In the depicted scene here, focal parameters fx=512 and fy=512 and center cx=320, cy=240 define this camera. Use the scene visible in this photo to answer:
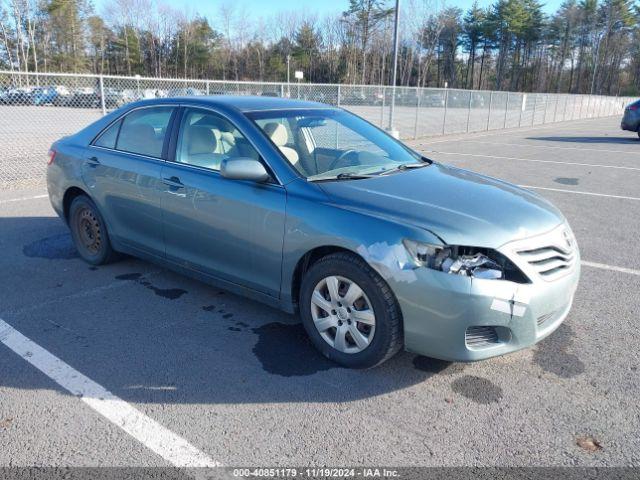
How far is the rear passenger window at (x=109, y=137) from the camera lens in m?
4.62

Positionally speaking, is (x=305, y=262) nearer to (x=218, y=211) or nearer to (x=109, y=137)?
(x=218, y=211)

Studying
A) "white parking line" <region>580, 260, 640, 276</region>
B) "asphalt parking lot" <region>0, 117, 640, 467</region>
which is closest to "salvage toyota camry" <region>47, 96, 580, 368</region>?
"asphalt parking lot" <region>0, 117, 640, 467</region>

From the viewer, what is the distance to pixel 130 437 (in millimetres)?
2543

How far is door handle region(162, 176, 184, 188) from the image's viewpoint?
12.7 feet

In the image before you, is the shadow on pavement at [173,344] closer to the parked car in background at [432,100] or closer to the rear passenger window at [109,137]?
the rear passenger window at [109,137]

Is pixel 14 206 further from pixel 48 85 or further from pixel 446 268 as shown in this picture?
pixel 446 268

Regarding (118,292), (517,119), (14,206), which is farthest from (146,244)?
(517,119)

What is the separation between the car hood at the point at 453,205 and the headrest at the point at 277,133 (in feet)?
1.85

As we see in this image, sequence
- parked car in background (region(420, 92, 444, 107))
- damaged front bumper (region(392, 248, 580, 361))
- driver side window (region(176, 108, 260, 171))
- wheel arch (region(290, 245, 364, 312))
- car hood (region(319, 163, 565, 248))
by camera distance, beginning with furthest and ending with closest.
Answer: parked car in background (region(420, 92, 444, 107)), driver side window (region(176, 108, 260, 171)), wheel arch (region(290, 245, 364, 312)), car hood (region(319, 163, 565, 248)), damaged front bumper (region(392, 248, 580, 361))

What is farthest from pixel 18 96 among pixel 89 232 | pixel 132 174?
pixel 132 174

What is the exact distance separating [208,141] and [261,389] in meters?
1.93

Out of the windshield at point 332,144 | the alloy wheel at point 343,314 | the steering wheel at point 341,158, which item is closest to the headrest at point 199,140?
the windshield at point 332,144

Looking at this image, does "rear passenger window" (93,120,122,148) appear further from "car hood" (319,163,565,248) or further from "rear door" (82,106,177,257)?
"car hood" (319,163,565,248)

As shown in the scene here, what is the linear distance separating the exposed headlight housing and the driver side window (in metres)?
1.42
